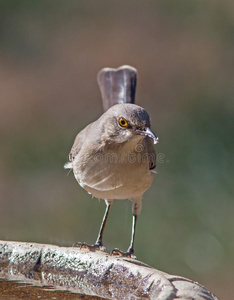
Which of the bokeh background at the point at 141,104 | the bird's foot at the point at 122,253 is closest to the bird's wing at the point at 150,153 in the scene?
the bird's foot at the point at 122,253

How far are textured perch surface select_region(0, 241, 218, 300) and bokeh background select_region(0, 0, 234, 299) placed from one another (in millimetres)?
1969

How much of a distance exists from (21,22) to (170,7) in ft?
10.7

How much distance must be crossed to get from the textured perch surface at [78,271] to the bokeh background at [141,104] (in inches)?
77.5

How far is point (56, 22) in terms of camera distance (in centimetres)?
1264

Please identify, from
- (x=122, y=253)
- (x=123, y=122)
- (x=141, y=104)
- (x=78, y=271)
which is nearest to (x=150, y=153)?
(x=123, y=122)

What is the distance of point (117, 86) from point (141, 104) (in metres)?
3.53

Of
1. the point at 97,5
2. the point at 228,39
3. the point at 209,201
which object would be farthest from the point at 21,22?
the point at 209,201

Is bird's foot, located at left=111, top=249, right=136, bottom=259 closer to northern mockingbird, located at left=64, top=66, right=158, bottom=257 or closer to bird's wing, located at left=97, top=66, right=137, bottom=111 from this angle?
northern mockingbird, located at left=64, top=66, right=158, bottom=257

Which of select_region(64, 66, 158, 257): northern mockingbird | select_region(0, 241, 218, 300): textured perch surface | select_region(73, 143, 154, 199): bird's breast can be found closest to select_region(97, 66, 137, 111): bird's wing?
select_region(64, 66, 158, 257): northern mockingbird

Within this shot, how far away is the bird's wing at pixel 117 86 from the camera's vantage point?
682cm

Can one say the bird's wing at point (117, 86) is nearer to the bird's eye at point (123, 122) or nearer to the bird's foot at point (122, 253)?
the bird's eye at point (123, 122)

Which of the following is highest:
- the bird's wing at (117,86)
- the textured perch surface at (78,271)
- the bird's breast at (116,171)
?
the bird's wing at (117,86)

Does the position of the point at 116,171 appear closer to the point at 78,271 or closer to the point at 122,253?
the point at 122,253

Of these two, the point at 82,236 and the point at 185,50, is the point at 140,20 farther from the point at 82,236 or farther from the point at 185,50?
the point at 82,236
